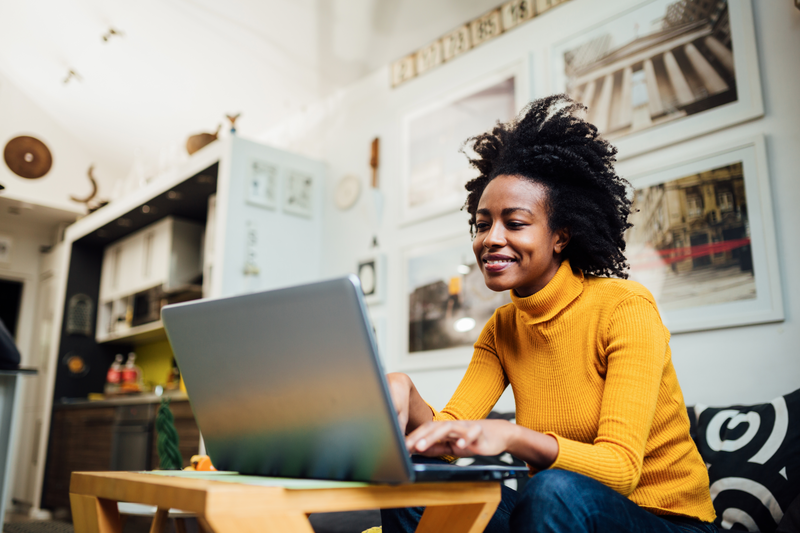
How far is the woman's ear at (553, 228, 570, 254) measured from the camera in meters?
1.21

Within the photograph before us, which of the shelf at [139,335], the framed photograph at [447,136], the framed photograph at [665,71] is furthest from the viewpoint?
the shelf at [139,335]

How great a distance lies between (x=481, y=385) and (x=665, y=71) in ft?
5.49

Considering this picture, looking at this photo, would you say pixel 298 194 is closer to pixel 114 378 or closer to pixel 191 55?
pixel 191 55

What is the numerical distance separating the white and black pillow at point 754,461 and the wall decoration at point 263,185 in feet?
8.62

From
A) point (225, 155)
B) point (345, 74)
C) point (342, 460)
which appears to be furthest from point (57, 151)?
point (342, 460)

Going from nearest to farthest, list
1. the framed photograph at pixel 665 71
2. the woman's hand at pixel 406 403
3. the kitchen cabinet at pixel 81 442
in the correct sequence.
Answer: the woman's hand at pixel 406 403, the framed photograph at pixel 665 71, the kitchen cabinet at pixel 81 442

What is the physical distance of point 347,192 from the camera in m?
3.78

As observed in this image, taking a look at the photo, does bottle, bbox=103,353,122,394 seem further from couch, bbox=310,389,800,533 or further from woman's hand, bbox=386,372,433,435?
woman's hand, bbox=386,372,433,435

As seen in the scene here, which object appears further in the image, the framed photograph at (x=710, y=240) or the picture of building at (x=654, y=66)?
the picture of building at (x=654, y=66)

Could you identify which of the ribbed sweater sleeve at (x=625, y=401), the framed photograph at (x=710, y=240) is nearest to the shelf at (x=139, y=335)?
the framed photograph at (x=710, y=240)

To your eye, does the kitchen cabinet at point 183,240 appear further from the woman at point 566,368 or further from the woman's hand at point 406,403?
the woman's hand at point 406,403

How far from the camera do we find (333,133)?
13.1 ft

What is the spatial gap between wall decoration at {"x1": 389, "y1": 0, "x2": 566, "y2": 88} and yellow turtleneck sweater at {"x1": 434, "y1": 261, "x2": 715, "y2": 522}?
2.14m

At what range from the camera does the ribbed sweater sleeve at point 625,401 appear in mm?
796
